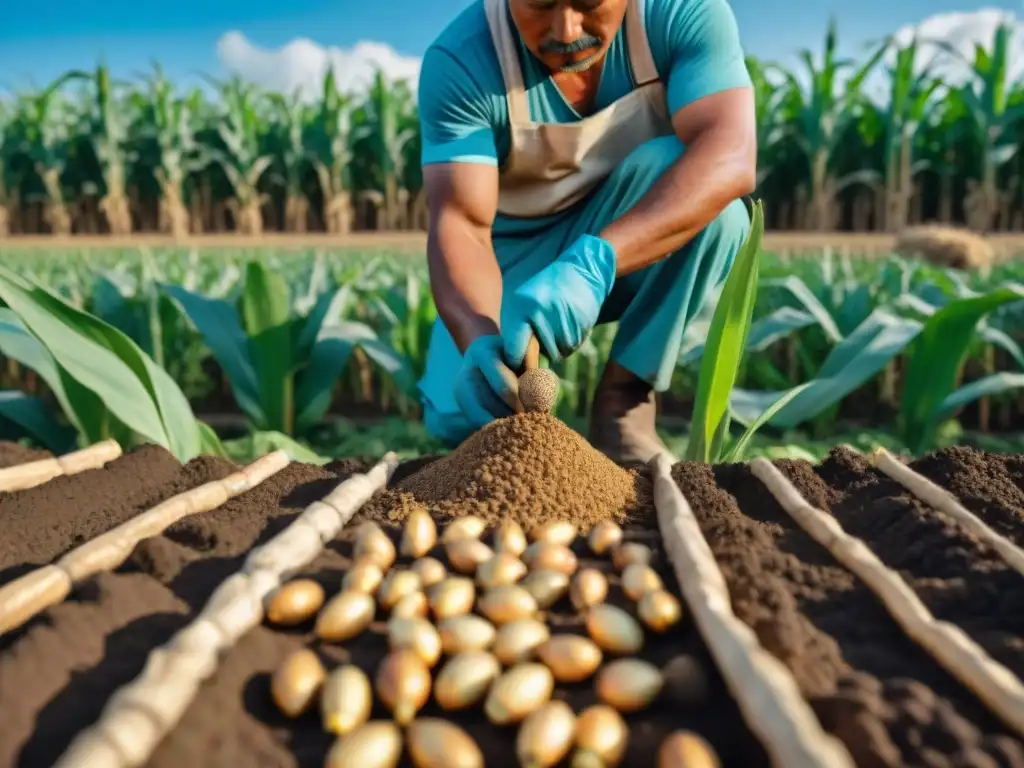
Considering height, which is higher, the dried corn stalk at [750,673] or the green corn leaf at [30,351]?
the green corn leaf at [30,351]

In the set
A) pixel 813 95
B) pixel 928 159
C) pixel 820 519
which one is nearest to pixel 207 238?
pixel 813 95

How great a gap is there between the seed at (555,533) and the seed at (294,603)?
33cm

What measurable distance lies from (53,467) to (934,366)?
84.5 inches

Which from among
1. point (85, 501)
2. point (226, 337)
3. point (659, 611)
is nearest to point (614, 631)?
point (659, 611)

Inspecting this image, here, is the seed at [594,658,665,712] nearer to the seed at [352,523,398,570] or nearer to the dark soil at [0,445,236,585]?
the seed at [352,523,398,570]

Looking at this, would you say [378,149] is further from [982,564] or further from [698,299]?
[982,564]

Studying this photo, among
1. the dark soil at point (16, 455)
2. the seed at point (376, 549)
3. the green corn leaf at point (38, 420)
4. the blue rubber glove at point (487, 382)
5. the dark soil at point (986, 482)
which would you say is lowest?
the green corn leaf at point (38, 420)

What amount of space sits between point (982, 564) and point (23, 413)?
2.20 meters

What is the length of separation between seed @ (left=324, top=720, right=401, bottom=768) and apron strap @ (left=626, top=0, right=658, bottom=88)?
65.9 inches

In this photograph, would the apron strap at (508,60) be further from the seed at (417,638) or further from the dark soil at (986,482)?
the seed at (417,638)

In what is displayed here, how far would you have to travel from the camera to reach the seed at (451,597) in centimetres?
101

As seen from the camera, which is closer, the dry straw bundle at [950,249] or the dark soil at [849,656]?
the dark soil at [849,656]

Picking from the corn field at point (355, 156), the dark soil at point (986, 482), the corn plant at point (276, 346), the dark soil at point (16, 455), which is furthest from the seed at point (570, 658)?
the corn field at point (355, 156)

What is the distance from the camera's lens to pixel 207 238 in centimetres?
1128
